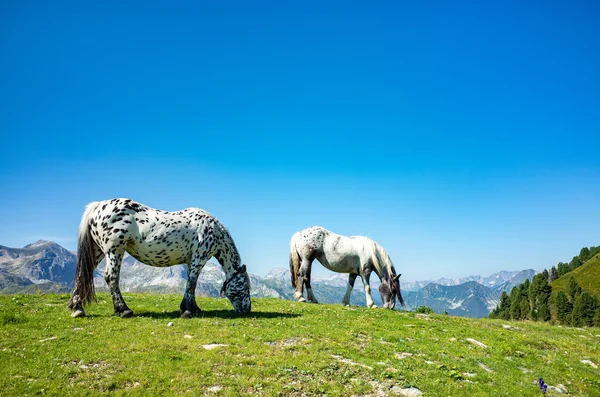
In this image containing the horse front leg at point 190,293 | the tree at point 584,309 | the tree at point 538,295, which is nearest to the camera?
the horse front leg at point 190,293

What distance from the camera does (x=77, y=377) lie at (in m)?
9.05

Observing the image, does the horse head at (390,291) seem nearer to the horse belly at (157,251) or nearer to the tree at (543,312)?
the horse belly at (157,251)

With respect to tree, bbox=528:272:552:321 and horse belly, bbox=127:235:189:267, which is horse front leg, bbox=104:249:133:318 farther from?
tree, bbox=528:272:552:321

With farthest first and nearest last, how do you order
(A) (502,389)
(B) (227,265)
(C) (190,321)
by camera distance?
(B) (227,265), (C) (190,321), (A) (502,389)

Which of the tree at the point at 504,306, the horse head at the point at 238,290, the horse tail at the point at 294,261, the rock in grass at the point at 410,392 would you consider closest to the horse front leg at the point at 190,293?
the horse head at the point at 238,290

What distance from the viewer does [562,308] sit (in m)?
133

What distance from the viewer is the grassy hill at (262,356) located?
29.9 feet

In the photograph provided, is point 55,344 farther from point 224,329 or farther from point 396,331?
point 396,331

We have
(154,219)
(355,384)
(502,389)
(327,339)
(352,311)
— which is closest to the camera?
(355,384)

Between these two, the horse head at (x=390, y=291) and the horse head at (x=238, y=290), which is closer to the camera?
the horse head at (x=238, y=290)

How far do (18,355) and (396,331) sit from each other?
12824 mm

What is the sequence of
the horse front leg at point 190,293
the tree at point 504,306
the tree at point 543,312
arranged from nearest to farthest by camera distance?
the horse front leg at point 190,293 → the tree at point 543,312 → the tree at point 504,306

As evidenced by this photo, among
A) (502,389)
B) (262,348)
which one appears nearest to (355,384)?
(262,348)

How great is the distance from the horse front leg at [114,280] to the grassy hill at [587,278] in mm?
182452
